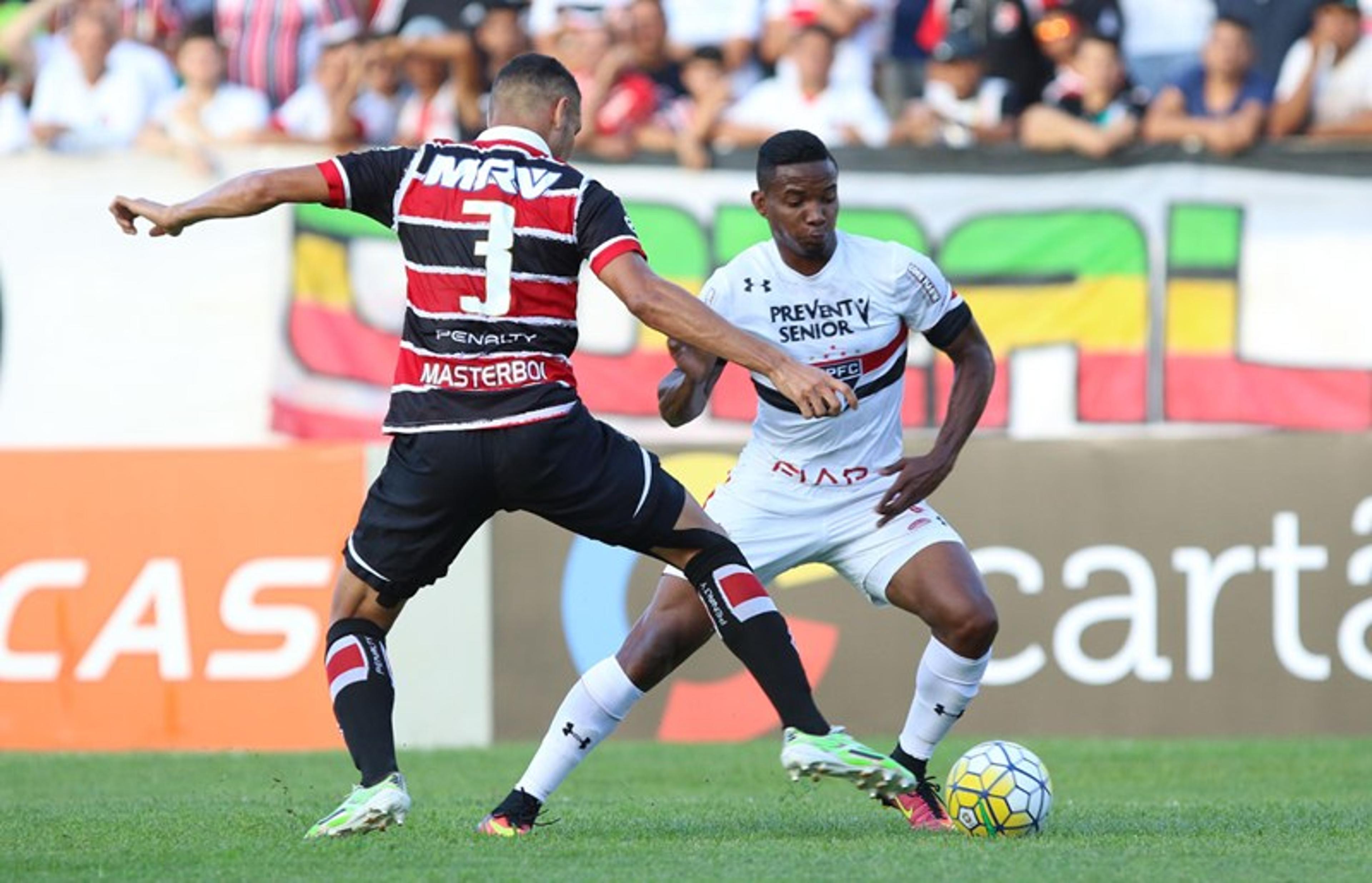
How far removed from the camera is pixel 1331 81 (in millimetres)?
14547

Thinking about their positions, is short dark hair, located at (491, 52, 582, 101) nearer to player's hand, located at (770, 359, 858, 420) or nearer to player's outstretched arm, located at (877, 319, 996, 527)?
player's hand, located at (770, 359, 858, 420)

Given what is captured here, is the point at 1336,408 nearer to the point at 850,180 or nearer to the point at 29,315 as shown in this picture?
the point at 850,180

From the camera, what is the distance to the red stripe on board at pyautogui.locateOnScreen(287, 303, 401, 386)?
47.1 feet

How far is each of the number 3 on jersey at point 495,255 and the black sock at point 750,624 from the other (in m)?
1.06

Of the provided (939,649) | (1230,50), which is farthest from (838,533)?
(1230,50)

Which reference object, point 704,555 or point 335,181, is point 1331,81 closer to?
point 704,555

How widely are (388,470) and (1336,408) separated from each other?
8492 millimetres

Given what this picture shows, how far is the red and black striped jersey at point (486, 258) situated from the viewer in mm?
6906

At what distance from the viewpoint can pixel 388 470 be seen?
721cm

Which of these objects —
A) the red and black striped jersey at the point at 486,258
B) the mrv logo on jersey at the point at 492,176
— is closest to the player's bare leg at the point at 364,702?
the red and black striped jersey at the point at 486,258

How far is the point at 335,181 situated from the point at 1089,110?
8.63 meters

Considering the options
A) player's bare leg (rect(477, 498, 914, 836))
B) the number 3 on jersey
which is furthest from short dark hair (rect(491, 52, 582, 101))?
player's bare leg (rect(477, 498, 914, 836))

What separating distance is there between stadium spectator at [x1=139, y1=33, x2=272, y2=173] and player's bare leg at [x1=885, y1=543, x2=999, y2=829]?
26.5ft

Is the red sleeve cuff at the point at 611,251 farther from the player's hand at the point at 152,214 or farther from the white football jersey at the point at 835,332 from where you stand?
the white football jersey at the point at 835,332
